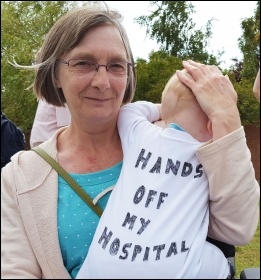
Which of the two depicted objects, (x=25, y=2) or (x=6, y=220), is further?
(x=25, y=2)

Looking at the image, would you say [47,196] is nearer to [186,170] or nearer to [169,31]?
[186,170]

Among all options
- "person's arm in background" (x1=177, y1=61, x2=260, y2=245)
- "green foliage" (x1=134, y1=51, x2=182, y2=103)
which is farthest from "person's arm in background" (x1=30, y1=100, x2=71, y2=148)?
"green foliage" (x1=134, y1=51, x2=182, y2=103)

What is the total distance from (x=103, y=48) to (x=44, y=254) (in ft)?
2.29

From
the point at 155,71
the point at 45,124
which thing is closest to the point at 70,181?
the point at 45,124

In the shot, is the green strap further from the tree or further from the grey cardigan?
the tree

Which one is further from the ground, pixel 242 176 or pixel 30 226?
pixel 242 176

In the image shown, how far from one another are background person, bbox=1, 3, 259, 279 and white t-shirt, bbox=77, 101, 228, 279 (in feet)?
0.23

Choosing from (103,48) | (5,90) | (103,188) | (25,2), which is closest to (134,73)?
(103,48)

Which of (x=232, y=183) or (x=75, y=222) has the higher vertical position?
(x=232, y=183)

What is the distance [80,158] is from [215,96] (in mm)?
547

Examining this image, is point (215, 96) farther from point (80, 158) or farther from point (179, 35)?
point (179, 35)

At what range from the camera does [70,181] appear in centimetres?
169

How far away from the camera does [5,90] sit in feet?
41.3

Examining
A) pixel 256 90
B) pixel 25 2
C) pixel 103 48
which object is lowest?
pixel 256 90
